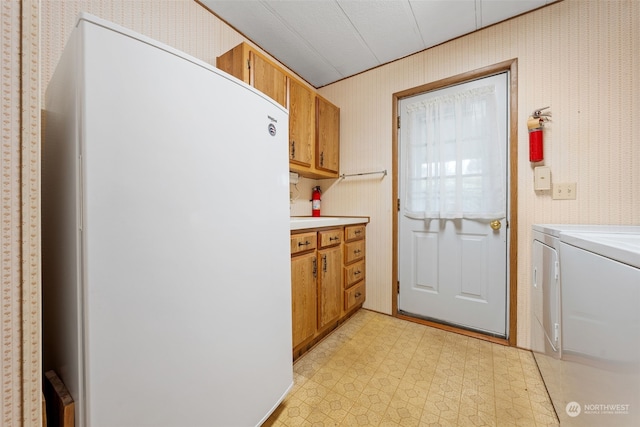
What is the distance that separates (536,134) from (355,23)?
1441 mm

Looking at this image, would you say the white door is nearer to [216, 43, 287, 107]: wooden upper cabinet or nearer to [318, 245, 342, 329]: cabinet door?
[318, 245, 342, 329]: cabinet door

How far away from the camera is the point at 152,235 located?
0.64 meters

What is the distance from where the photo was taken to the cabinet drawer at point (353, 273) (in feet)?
6.44

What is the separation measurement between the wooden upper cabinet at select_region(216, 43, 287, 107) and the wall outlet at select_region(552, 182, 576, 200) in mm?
1935

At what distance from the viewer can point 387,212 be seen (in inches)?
85.7

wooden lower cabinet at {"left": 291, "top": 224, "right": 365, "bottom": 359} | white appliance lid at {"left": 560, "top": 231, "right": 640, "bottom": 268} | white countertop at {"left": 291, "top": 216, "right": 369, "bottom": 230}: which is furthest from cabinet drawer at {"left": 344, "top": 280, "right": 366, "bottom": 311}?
white appliance lid at {"left": 560, "top": 231, "right": 640, "bottom": 268}

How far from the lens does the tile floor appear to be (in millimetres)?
1088

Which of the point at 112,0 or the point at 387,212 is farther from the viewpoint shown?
the point at 387,212

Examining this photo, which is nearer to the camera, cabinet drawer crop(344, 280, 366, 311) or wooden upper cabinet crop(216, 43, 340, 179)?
wooden upper cabinet crop(216, 43, 340, 179)

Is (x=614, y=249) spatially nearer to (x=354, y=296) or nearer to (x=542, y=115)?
(x=542, y=115)

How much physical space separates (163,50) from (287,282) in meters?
0.95

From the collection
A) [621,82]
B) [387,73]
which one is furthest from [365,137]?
[621,82]

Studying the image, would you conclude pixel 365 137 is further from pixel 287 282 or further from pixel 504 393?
pixel 504 393

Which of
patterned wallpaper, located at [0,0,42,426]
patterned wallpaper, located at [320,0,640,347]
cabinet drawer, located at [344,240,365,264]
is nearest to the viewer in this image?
patterned wallpaper, located at [0,0,42,426]
